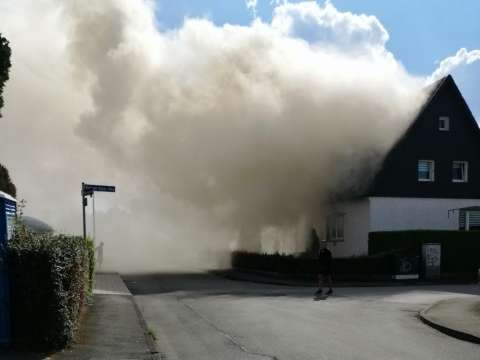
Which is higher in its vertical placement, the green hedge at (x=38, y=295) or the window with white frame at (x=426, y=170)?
the window with white frame at (x=426, y=170)

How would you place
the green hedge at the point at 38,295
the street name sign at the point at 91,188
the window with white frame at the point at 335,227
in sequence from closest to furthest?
1. the green hedge at the point at 38,295
2. the street name sign at the point at 91,188
3. the window with white frame at the point at 335,227

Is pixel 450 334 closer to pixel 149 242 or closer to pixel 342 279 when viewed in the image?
pixel 342 279

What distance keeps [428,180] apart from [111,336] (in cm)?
2575

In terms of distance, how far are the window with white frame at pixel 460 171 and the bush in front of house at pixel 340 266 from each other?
1021 centimetres

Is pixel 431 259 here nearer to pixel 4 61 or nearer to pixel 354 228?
pixel 354 228

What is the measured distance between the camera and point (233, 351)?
9.44 m

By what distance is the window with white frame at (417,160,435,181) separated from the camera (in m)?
32.9

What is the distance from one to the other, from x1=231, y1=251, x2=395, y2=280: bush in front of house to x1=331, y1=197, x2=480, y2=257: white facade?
4816 mm

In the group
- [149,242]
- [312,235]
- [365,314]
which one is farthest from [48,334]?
[149,242]

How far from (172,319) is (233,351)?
14.6 ft

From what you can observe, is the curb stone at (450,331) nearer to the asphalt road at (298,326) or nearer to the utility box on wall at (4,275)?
the asphalt road at (298,326)

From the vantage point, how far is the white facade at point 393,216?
103 feet

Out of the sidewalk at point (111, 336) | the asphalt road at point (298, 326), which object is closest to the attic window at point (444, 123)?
the asphalt road at point (298, 326)

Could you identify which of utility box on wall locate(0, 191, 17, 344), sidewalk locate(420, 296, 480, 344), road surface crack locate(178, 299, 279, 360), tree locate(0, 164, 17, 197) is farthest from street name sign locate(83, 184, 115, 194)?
tree locate(0, 164, 17, 197)
